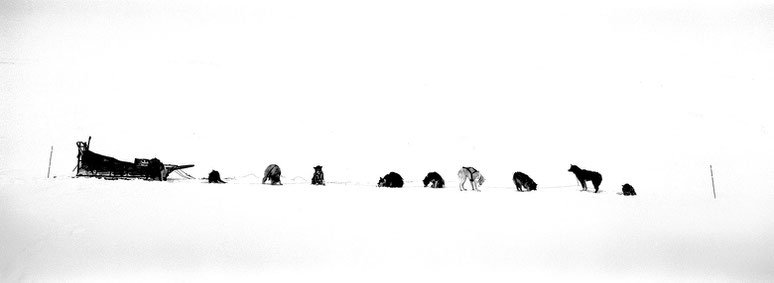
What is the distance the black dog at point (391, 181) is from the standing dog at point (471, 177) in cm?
38

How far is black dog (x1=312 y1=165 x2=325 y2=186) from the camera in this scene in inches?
115

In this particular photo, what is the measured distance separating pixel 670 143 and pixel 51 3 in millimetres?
4085

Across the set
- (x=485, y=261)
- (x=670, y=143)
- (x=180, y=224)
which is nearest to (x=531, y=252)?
(x=485, y=261)

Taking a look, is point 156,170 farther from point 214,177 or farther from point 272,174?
point 272,174

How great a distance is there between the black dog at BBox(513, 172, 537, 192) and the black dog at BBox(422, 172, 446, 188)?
45 centimetres

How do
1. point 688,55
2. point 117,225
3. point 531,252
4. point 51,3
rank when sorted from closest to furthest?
point 117,225, point 531,252, point 51,3, point 688,55

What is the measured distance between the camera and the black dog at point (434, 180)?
2.99 metres

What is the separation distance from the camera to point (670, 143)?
3129 millimetres

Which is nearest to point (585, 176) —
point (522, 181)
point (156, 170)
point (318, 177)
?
point (522, 181)

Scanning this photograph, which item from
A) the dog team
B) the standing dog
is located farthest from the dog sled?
the standing dog

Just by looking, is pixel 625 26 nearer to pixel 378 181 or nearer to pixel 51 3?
pixel 378 181

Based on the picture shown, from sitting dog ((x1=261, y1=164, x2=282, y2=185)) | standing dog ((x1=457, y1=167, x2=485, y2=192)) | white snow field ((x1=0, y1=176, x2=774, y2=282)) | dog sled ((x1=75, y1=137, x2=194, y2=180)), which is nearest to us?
white snow field ((x1=0, y1=176, x2=774, y2=282))

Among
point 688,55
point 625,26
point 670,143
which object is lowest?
point 670,143

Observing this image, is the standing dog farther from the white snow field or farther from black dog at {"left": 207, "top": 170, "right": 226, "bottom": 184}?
black dog at {"left": 207, "top": 170, "right": 226, "bottom": 184}
